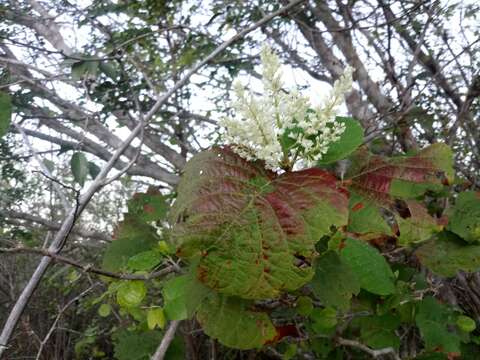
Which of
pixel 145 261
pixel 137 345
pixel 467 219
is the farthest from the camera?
pixel 137 345

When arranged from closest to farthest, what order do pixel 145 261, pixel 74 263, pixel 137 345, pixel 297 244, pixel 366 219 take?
pixel 297 244, pixel 74 263, pixel 366 219, pixel 145 261, pixel 137 345

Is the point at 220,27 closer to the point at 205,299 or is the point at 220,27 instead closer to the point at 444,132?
the point at 444,132

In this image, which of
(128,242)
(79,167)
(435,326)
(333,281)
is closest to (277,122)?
(333,281)

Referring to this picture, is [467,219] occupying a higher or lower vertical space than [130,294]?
lower

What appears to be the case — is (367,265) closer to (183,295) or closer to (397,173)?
(397,173)

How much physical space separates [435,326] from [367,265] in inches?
24.4

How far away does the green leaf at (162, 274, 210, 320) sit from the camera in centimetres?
88

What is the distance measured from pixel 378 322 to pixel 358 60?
203cm

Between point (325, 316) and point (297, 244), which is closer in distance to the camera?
point (297, 244)

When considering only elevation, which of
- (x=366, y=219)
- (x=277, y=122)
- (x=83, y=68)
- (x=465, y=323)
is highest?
(x=83, y=68)

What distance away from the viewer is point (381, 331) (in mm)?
1486

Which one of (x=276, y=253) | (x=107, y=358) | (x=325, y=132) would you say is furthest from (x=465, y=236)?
(x=107, y=358)

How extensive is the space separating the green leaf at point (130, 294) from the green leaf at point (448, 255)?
32.3 inches

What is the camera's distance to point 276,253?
2.34 ft
